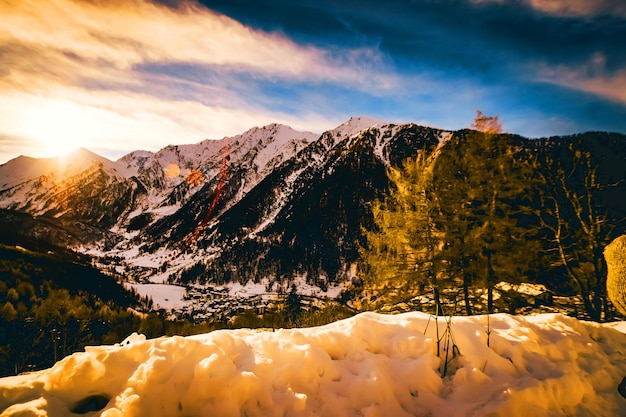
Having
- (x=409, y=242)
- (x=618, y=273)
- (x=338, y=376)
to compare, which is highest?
(x=409, y=242)

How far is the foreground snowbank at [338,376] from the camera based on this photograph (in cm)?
333

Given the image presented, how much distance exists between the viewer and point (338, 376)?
13.5 feet

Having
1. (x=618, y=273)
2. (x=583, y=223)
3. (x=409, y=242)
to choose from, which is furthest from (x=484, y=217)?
(x=618, y=273)

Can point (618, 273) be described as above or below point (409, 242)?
below

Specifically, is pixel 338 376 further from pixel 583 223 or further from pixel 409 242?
pixel 583 223

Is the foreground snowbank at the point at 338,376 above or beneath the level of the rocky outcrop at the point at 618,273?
beneath

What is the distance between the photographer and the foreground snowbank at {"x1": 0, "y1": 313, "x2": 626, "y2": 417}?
3.33 m

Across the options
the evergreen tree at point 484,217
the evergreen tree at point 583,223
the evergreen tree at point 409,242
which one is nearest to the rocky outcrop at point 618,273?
the evergreen tree at point 484,217

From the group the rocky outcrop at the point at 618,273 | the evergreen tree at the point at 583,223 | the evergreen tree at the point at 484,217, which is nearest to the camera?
the rocky outcrop at the point at 618,273

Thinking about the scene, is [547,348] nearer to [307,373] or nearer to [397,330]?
[397,330]

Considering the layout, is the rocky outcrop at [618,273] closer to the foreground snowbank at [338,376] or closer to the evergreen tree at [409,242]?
the foreground snowbank at [338,376]

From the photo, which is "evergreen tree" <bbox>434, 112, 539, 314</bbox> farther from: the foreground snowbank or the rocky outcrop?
the foreground snowbank

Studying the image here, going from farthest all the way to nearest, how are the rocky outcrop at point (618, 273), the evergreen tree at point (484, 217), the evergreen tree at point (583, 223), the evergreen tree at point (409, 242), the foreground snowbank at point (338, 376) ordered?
the evergreen tree at point (583, 223)
the evergreen tree at point (409, 242)
the evergreen tree at point (484, 217)
the rocky outcrop at point (618, 273)
the foreground snowbank at point (338, 376)

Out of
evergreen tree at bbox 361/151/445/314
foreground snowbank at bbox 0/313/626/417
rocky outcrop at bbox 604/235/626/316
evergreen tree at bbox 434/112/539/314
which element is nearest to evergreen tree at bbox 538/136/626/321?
evergreen tree at bbox 434/112/539/314
